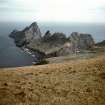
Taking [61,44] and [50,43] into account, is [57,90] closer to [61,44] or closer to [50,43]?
[61,44]

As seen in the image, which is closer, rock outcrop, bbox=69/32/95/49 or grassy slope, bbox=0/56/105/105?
grassy slope, bbox=0/56/105/105

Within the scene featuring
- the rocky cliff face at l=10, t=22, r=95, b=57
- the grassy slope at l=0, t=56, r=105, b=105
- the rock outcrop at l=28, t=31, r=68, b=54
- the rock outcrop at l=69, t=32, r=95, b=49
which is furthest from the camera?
the rock outcrop at l=69, t=32, r=95, b=49

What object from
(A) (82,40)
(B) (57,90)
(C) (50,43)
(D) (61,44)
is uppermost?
(A) (82,40)

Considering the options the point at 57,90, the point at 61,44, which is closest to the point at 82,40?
the point at 61,44

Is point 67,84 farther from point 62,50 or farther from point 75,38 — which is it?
point 75,38

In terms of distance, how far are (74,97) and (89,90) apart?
6.88ft

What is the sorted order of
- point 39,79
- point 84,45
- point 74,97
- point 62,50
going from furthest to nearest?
point 84,45 → point 62,50 → point 39,79 → point 74,97

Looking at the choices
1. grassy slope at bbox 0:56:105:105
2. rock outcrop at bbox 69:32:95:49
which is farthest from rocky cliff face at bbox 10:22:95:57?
grassy slope at bbox 0:56:105:105

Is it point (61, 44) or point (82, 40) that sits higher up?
point (82, 40)

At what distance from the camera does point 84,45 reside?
171875 mm

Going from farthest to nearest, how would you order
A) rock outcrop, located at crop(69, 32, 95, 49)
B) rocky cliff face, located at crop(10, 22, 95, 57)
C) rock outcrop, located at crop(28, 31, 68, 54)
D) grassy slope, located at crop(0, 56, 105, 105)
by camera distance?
rock outcrop, located at crop(69, 32, 95, 49) < rock outcrop, located at crop(28, 31, 68, 54) < rocky cliff face, located at crop(10, 22, 95, 57) < grassy slope, located at crop(0, 56, 105, 105)

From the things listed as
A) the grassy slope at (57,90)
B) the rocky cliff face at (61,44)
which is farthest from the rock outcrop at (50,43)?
the grassy slope at (57,90)

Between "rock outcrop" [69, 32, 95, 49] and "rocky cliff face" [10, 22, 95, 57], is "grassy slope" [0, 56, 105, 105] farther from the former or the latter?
"rock outcrop" [69, 32, 95, 49]

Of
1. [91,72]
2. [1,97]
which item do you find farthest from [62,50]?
[1,97]
